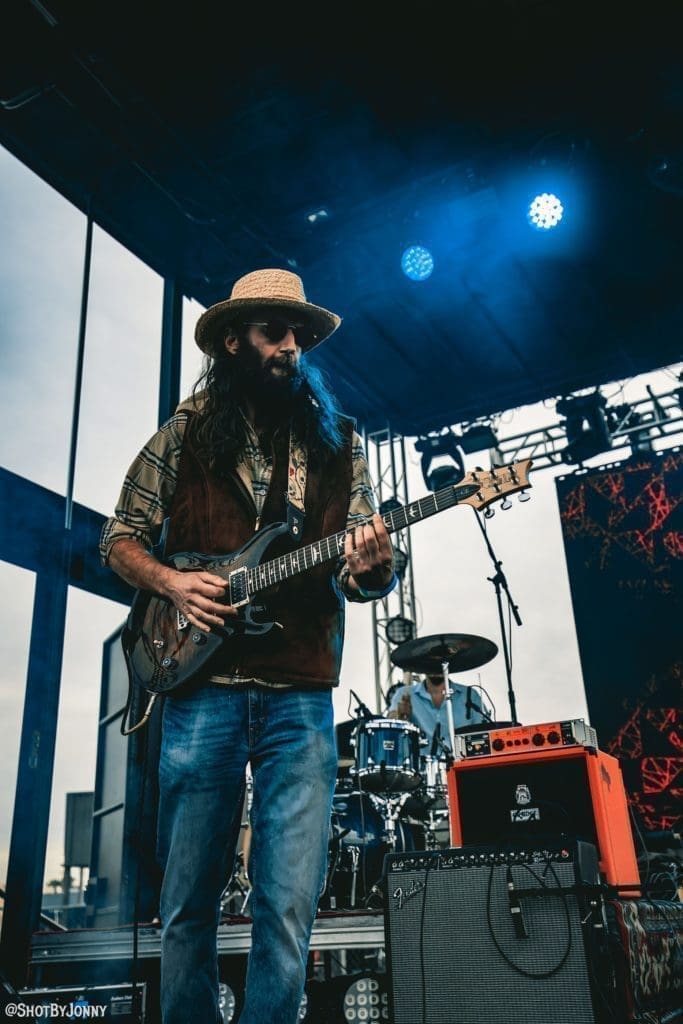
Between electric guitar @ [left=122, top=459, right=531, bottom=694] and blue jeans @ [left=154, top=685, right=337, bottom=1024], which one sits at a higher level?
electric guitar @ [left=122, top=459, right=531, bottom=694]

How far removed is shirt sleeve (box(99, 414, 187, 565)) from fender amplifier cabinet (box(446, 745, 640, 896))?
6.78 ft

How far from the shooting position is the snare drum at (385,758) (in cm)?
531

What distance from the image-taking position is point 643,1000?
2.50m

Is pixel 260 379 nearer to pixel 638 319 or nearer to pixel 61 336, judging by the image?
pixel 61 336

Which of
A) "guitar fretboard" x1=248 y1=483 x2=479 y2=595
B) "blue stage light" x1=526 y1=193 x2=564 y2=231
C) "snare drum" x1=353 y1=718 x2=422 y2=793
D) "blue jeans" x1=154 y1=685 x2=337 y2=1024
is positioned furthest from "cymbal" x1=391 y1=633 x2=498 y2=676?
"blue jeans" x1=154 y1=685 x2=337 y2=1024

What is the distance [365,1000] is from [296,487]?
2085 mm

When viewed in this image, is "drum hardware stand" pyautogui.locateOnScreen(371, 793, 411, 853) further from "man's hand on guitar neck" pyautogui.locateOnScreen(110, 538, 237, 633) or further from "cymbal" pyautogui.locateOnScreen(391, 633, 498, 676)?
"man's hand on guitar neck" pyautogui.locateOnScreen(110, 538, 237, 633)

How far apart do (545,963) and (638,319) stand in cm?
718

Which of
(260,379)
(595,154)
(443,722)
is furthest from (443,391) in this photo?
(260,379)

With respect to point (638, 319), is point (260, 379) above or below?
below

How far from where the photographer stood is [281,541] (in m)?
2.01

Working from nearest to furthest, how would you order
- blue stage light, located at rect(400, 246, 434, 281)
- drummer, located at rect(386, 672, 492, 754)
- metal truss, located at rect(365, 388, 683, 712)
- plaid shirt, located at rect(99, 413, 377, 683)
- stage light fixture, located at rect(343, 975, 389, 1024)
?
plaid shirt, located at rect(99, 413, 377, 683) < stage light fixture, located at rect(343, 975, 389, 1024) < drummer, located at rect(386, 672, 492, 754) < blue stage light, located at rect(400, 246, 434, 281) < metal truss, located at rect(365, 388, 683, 712)

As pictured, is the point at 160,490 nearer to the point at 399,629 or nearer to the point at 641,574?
the point at 399,629

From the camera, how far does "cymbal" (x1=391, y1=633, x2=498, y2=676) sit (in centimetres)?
568
